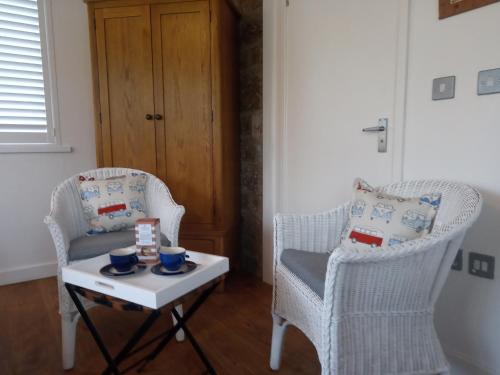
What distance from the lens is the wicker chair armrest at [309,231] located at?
5.13 ft

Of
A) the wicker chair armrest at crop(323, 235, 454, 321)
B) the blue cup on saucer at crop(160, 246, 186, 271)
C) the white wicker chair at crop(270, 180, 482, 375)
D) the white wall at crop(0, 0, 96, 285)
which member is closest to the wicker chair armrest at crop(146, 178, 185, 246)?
the blue cup on saucer at crop(160, 246, 186, 271)

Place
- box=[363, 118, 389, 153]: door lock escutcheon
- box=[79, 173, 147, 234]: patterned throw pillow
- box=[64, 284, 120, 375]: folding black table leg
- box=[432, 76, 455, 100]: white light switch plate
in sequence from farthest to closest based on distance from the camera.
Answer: box=[79, 173, 147, 234]: patterned throw pillow
box=[363, 118, 389, 153]: door lock escutcheon
box=[432, 76, 455, 100]: white light switch plate
box=[64, 284, 120, 375]: folding black table leg

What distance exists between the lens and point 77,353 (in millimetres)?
1699

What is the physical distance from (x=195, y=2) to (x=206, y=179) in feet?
3.72

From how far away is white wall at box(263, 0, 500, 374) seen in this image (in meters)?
1.43

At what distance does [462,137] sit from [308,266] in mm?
886

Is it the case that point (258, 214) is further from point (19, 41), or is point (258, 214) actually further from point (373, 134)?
point (19, 41)

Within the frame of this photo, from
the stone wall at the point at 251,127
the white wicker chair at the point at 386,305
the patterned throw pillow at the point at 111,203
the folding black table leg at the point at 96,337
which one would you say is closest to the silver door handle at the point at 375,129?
the white wicker chair at the point at 386,305

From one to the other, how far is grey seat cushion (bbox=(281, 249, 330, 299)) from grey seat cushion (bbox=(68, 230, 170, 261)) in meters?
0.71

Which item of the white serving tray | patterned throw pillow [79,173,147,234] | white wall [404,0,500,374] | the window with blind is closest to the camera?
the white serving tray

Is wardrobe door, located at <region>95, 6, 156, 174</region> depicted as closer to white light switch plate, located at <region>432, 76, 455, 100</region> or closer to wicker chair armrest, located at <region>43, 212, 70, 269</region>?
wicker chair armrest, located at <region>43, 212, 70, 269</region>

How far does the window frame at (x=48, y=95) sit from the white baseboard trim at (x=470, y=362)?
286 centimetres

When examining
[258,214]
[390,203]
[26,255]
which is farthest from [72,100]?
[390,203]

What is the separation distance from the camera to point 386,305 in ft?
3.84
